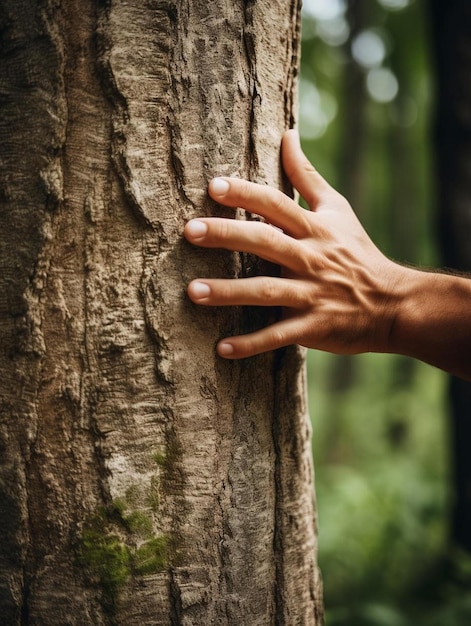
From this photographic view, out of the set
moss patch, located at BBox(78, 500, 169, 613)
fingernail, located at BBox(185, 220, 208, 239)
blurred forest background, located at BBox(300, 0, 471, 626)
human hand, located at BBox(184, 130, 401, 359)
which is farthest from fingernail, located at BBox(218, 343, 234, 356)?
blurred forest background, located at BBox(300, 0, 471, 626)

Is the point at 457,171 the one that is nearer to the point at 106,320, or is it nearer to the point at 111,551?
the point at 106,320

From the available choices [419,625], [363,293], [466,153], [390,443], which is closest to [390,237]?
[390,443]

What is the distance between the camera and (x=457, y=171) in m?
4.37

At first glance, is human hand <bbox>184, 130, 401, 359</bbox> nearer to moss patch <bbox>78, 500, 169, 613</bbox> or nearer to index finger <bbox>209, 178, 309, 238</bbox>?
index finger <bbox>209, 178, 309, 238</bbox>

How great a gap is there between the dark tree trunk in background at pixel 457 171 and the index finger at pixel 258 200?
11.1 ft

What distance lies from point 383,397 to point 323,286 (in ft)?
29.4

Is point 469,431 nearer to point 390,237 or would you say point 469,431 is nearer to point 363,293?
point 363,293

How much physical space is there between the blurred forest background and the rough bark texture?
1.99 meters

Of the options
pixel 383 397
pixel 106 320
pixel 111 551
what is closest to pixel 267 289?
pixel 106 320

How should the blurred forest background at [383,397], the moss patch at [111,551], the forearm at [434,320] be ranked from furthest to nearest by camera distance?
the blurred forest background at [383,397], the forearm at [434,320], the moss patch at [111,551]

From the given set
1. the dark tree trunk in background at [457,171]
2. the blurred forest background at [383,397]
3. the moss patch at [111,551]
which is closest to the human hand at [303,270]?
the moss patch at [111,551]

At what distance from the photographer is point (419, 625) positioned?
3.33m

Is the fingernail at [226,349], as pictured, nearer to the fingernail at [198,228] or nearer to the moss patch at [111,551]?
the fingernail at [198,228]

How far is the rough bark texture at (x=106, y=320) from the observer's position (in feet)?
3.94
